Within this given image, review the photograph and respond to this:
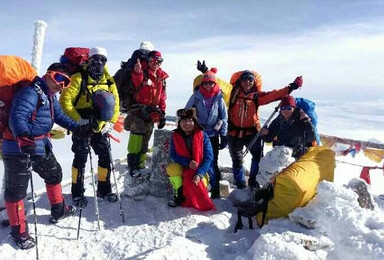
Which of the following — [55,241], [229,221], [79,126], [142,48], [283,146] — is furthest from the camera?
[142,48]

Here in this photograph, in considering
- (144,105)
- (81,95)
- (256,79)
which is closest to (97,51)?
(81,95)

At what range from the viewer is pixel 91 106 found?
5.42 metres

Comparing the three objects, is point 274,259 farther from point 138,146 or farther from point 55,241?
point 138,146

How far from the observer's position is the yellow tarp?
4730mm

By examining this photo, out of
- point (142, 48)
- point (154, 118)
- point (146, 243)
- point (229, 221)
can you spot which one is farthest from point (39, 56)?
point (229, 221)

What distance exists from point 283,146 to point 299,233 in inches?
75.9

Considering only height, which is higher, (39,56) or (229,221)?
(39,56)

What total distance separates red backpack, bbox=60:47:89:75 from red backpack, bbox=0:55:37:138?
1185mm

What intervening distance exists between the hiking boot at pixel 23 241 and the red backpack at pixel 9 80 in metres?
1.34

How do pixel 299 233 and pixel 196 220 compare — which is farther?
pixel 196 220

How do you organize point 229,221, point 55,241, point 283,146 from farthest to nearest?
point 283,146 < point 229,221 < point 55,241

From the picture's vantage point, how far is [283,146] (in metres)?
5.86

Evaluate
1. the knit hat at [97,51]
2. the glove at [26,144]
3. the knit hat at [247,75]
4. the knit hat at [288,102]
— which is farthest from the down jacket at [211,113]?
the glove at [26,144]

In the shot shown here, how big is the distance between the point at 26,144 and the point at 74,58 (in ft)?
6.59
